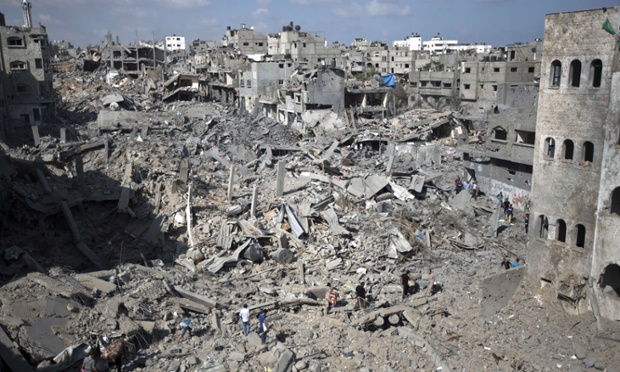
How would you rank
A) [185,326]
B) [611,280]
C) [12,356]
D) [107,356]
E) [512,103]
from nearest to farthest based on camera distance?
[12,356] < [107,356] < [185,326] < [611,280] < [512,103]

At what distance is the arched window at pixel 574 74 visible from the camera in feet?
46.7

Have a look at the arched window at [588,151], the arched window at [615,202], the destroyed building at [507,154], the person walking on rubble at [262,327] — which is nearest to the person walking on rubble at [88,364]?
the person walking on rubble at [262,327]

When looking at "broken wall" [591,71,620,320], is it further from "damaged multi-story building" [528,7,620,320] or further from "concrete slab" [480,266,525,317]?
"concrete slab" [480,266,525,317]

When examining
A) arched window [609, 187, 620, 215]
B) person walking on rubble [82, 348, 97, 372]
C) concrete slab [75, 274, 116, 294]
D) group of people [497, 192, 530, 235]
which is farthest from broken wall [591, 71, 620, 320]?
concrete slab [75, 274, 116, 294]

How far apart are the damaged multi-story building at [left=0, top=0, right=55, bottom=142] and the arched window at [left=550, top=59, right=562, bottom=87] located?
34.7 metres

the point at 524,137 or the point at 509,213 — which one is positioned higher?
the point at 524,137

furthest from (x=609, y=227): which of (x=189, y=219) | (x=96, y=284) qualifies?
(x=96, y=284)

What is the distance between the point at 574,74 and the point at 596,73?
0.71 m

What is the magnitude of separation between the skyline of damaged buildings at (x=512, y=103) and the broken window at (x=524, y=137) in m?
0.06

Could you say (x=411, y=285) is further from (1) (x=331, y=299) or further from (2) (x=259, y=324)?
(2) (x=259, y=324)

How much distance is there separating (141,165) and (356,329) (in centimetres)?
1472

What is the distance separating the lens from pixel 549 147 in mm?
15383

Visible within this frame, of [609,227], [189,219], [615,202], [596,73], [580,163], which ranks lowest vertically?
[189,219]

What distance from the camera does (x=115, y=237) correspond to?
1894 centimetres
